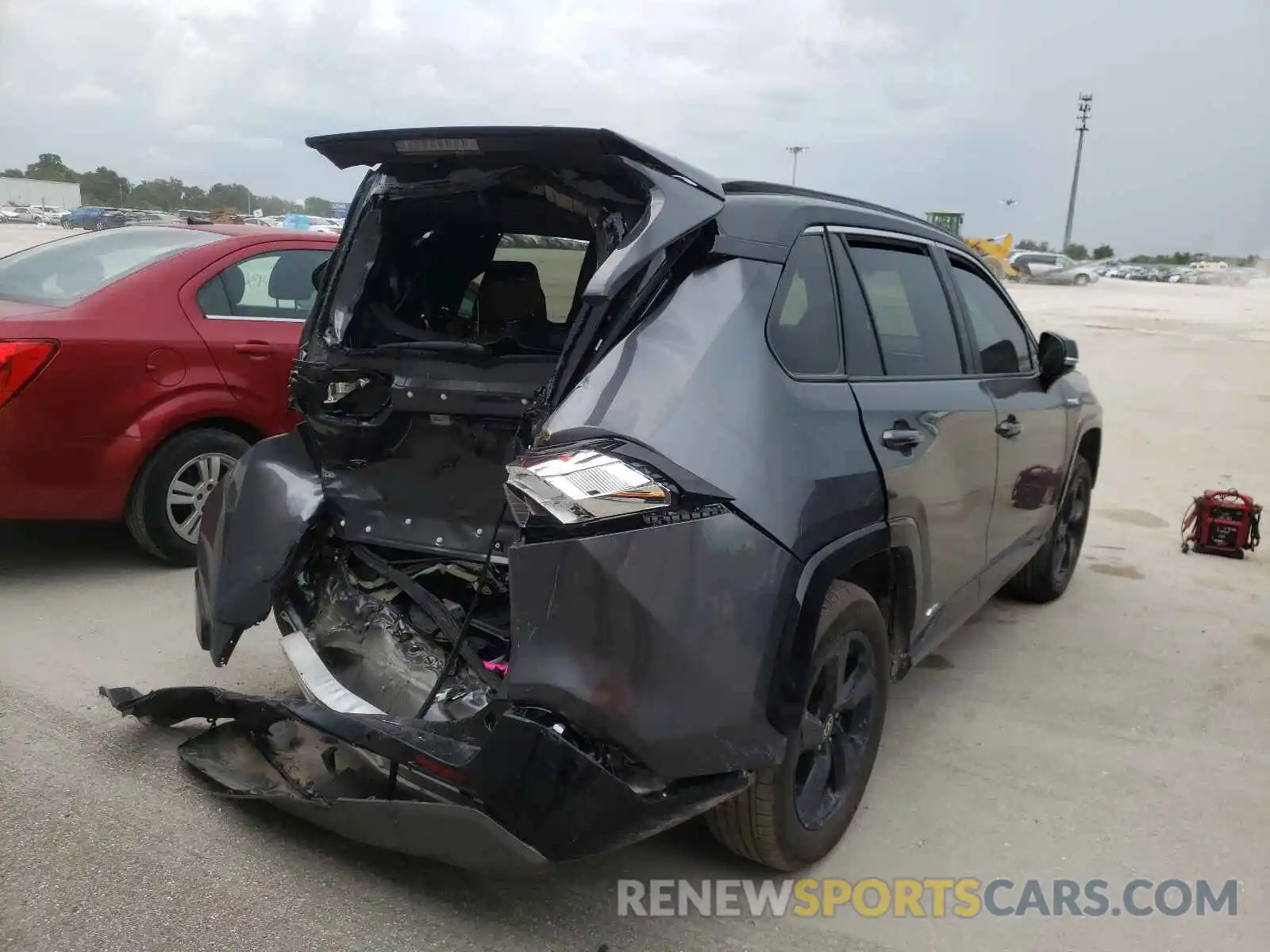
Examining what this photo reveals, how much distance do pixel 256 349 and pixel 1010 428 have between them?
369 centimetres

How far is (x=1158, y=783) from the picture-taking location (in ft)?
11.5

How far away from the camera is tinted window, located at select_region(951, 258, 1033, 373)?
4.00 meters

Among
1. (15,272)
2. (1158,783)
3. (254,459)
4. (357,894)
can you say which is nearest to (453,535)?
(254,459)

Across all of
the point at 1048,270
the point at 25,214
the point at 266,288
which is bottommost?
the point at 266,288

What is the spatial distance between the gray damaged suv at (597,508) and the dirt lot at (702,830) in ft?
0.73

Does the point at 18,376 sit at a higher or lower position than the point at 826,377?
lower

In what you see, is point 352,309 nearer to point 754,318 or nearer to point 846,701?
point 754,318

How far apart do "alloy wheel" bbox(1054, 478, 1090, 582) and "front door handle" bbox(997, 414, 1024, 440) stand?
1.35m

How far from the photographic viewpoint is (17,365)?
443 cm

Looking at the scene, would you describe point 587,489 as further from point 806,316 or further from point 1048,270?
point 1048,270

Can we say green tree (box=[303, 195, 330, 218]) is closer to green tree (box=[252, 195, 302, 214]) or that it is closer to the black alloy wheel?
green tree (box=[252, 195, 302, 214])

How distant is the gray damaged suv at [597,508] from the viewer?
2250 mm

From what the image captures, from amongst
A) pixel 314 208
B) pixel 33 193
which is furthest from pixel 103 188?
pixel 314 208

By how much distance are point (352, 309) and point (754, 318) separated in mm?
1506
